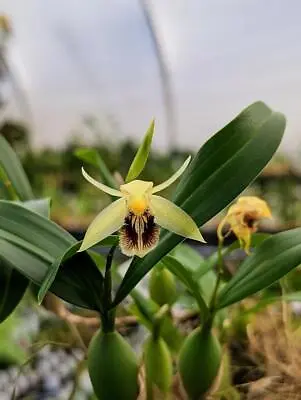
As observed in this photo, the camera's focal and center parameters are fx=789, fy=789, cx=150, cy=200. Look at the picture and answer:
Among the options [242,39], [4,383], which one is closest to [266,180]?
[242,39]

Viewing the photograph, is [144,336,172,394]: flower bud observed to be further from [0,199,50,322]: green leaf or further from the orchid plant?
[0,199,50,322]: green leaf

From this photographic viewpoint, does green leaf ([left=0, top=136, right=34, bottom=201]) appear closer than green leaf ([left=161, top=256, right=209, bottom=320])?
No

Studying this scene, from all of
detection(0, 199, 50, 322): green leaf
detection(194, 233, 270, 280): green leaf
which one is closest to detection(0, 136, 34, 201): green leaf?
detection(0, 199, 50, 322): green leaf

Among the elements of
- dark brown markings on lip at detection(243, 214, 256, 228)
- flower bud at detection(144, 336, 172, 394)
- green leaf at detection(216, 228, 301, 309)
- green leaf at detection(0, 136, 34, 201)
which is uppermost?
green leaf at detection(0, 136, 34, 201)

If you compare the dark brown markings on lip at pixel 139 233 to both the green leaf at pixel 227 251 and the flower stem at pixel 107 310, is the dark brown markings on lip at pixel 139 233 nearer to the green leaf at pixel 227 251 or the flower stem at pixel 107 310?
the flower stem at pixel 107 310

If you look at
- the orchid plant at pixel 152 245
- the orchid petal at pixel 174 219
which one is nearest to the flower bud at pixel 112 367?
the orchid plant at pixel 152 245

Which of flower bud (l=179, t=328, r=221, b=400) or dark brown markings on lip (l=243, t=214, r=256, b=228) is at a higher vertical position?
dark brown markings on lip (l=243, t=214, r=256, b=228)

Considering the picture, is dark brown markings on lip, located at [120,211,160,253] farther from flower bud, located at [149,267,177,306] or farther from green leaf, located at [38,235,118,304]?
flower bud, located at [149,267,177,306]

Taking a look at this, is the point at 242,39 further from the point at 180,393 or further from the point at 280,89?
the point at 180,393
